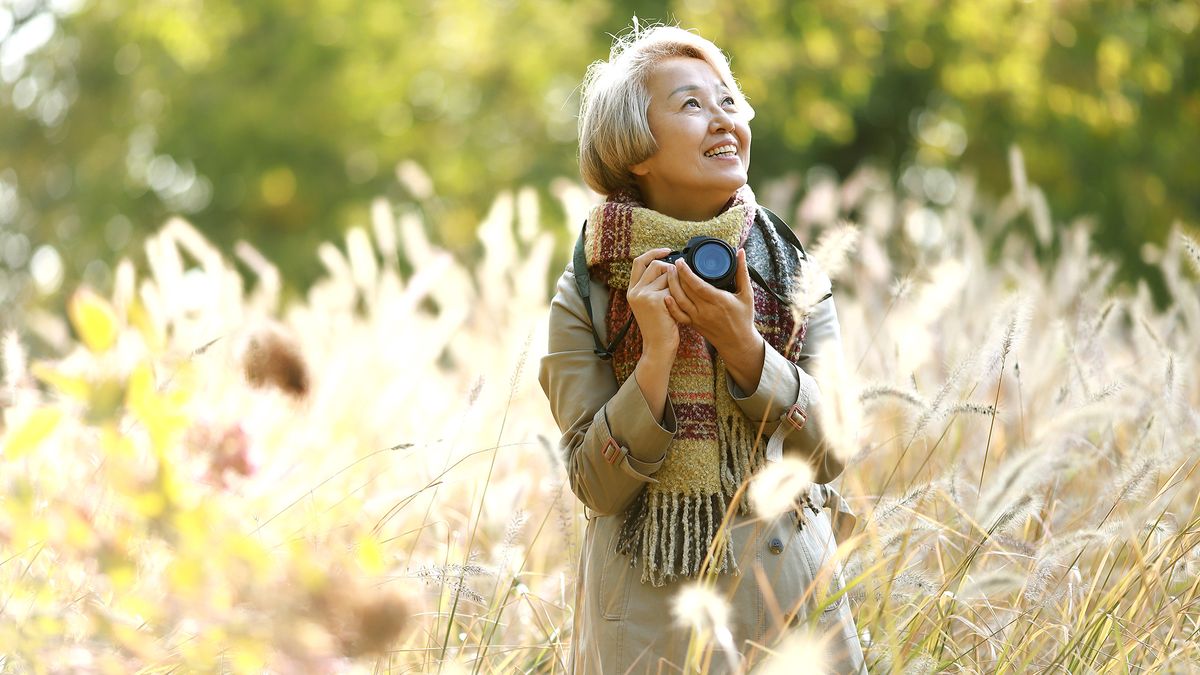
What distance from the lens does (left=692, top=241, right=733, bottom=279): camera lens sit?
5.54 ft

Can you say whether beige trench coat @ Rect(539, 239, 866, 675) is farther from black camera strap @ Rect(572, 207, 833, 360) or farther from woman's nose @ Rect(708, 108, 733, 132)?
woman's nose @ Rect(708, 108, 733, 132)

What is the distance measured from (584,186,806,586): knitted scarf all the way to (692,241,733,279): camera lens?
8 centimetres

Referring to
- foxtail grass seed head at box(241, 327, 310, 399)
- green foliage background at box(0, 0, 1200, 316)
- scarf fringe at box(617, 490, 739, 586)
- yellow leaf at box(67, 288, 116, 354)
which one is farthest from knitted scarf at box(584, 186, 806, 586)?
green foliage background at box(0, 0, 1200, 316)

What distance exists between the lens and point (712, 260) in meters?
1.70

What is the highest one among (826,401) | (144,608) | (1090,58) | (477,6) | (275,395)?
(144,608)

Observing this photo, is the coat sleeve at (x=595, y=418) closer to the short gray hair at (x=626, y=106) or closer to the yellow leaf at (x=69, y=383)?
the short gray hair at (x=626, y=106)

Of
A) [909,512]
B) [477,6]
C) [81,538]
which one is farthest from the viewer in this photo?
[477,6]

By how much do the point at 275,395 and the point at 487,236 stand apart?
0.84 metres

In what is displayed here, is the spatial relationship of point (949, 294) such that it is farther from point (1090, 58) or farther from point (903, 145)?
point (903, 145)

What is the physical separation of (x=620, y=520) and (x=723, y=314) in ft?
1.22

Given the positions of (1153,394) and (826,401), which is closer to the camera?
(826,401)

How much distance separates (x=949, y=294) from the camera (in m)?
2.20

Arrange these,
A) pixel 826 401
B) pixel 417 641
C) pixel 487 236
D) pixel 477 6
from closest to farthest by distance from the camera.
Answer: pixel 826 401, pixel 417 641, pixel 487 236, pixel 477 6

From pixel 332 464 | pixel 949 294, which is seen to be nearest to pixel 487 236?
pixel 332 464
